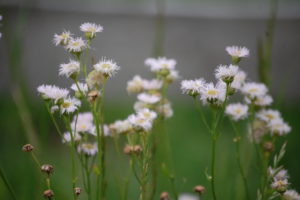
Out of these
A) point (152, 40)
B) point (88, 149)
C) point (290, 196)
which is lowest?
point (290, 196)

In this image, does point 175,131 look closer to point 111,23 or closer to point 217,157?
point 217,157

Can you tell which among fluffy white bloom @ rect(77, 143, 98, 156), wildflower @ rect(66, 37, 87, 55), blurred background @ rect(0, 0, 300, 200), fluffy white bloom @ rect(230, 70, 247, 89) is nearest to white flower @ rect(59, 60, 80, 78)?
wildflower @ rect(66, 37, 87, 55)

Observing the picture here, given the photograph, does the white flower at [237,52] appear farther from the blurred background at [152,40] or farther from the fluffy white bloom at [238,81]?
the blurred background at [152,40]

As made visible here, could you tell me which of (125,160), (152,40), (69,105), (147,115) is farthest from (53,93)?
(152,40)

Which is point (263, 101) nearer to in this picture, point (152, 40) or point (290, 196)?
point (290, 196)

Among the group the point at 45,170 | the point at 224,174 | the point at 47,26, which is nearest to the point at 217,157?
the point at 224,174

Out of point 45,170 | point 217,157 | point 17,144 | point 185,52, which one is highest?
point 185,52

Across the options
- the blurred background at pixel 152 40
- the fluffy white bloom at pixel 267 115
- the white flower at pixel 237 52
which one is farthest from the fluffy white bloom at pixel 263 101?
the blurred background at pixel 152 40
